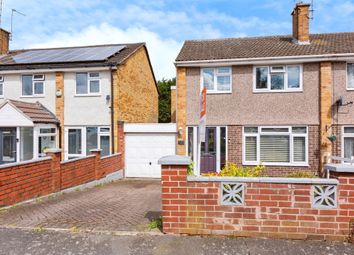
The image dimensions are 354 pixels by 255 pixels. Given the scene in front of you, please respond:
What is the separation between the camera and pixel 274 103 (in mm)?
11453

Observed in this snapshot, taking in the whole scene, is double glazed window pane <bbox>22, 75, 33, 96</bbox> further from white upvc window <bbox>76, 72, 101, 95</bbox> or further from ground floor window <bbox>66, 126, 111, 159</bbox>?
ground floor window <bbox>66, 126, 111, 159</bbox>

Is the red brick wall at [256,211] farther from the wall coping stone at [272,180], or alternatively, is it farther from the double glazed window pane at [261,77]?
the double glazed window pane at [261,77]

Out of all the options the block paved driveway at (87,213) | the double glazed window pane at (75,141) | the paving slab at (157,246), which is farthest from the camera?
the double glazed window pane at (75,141)

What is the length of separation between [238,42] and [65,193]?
34.7ft

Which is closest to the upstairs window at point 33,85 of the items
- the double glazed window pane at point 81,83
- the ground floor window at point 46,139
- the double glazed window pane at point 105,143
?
the double glazed window pane at point 81,83

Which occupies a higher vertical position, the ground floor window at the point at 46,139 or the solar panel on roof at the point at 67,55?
the solar panel on roof at the point at 67,55

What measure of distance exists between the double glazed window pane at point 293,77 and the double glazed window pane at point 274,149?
2133mm

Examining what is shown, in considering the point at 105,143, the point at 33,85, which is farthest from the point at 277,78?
the point at 33,85

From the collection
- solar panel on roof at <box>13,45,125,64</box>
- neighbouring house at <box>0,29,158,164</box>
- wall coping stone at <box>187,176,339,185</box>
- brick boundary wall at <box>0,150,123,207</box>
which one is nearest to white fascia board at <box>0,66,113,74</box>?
neighbouring house at <box>0,29,158,164</box>

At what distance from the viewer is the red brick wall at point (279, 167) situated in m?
11.0

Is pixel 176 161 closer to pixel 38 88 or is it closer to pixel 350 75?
pixel 350 75

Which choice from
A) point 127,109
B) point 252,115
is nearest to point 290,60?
point 252,115

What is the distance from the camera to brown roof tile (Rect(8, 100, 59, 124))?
460 inches

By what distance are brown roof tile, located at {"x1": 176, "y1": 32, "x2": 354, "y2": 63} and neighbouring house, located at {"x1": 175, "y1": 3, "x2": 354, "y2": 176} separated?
42mm
